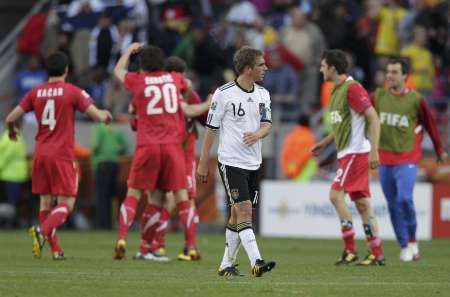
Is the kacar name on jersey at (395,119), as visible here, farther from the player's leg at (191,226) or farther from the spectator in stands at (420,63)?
the spectator in stands at (420,63)

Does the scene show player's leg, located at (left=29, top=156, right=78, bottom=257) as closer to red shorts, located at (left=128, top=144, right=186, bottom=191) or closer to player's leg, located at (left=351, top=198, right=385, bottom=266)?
red shorts, located at (left=128, top=144, right=186, bottom=191)

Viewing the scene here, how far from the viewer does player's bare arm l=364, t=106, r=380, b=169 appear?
48.2 feet

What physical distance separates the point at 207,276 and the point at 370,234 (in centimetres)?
300

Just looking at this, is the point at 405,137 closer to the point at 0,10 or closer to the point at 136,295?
the point at 136,295

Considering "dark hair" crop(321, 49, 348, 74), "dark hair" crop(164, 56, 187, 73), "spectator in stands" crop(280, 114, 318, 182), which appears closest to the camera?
"dark hair" crop(321, 49, 348, 74)

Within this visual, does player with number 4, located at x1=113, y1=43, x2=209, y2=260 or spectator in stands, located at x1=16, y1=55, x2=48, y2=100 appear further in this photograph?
spectator in stands, located at x1=16, y1=55, x2=48, y2=100

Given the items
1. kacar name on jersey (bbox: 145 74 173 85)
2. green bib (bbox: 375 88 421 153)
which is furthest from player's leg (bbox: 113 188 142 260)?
green bib (bbox: 375 88 421 153)

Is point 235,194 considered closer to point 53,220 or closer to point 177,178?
point 177,178

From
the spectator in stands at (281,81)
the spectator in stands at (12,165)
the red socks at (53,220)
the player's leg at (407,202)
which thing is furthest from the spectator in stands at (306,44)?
the red socks at (53,220)

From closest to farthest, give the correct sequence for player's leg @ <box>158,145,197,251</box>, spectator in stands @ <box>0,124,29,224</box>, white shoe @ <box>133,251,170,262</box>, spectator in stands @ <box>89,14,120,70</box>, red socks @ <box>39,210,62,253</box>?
red socks @ <box>39,210,62,253</box>, player's leg @ <box>158,145,197,251</box>, white shoe @ <box>133,251,170,262</box>, spectator in stands @ <box>0,124,29,224</box>, spectator in stands @ <box>89,14,120,70</box>

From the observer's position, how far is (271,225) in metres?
24.3

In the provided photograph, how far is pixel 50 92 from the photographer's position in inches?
615

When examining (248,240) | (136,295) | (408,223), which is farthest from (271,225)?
(136,295)

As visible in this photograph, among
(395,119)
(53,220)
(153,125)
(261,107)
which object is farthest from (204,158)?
(395,119)
